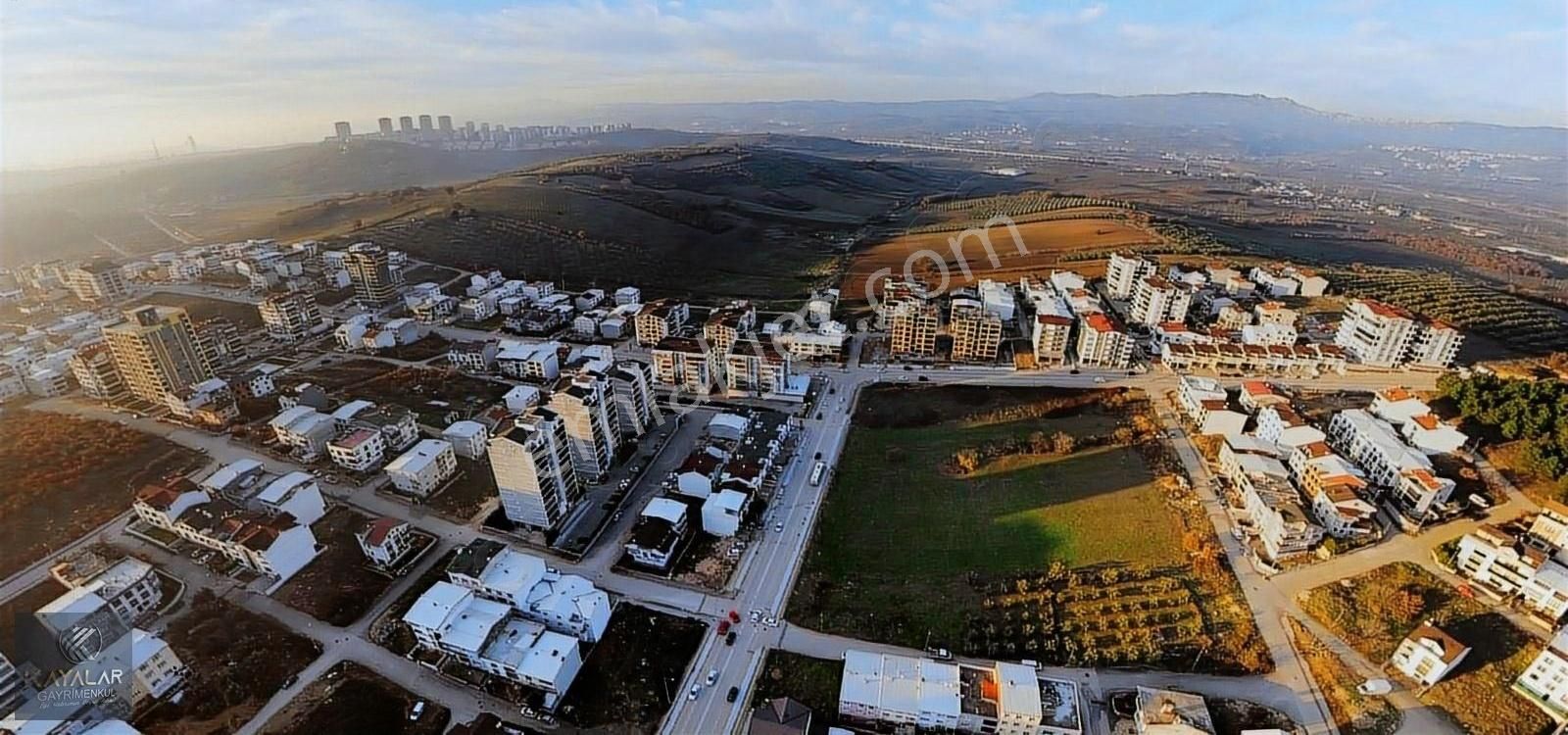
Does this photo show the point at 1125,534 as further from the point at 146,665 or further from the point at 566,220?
the point at 566,220

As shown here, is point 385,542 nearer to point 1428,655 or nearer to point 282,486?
point 282,486

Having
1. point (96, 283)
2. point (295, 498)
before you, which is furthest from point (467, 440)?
point (96, 283)

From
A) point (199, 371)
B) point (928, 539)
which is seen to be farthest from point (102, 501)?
point (928, 539)

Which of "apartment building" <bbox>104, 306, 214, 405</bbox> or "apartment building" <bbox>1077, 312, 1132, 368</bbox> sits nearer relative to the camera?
"apartment building" <bbox>104, 306, 214, 405</bbox>

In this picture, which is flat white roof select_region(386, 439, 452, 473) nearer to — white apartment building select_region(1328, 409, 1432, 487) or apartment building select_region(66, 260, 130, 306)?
white apartment building select_region(1328, 409, 1432, 487)

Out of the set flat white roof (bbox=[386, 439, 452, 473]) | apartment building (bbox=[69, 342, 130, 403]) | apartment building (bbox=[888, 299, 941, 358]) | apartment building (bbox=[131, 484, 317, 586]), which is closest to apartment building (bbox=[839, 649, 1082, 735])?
flat white roof (bbox=[386, 439, 452, 473])

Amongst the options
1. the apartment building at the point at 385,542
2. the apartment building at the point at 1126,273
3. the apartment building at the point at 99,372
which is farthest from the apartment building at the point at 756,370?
the apartment building at the point at 99,372
